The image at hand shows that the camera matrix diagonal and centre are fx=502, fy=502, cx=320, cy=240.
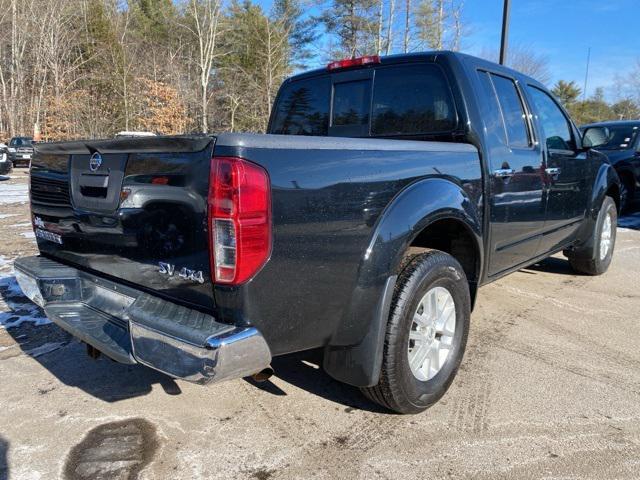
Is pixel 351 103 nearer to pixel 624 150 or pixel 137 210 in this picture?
pixel 137 210

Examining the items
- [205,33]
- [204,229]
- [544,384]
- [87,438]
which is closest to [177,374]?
[204,229]

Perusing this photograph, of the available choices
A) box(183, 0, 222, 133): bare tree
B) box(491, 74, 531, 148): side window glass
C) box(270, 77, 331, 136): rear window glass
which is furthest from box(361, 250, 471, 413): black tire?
box(183, 0, 222, 133): bare tree

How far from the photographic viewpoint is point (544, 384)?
3.10m

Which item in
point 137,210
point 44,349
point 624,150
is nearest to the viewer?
point 137,210

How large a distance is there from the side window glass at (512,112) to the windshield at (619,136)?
274 inches

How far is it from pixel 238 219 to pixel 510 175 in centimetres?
227

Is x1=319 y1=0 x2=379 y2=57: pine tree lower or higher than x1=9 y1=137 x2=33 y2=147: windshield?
higher

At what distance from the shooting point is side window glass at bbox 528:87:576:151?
13.5ft

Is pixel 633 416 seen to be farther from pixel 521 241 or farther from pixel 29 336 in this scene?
pixel 29 336

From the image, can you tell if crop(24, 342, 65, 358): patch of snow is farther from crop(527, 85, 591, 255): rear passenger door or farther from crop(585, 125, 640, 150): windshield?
crop(585, 125, 640, 150): windshield

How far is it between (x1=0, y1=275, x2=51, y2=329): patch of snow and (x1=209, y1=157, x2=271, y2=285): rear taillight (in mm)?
2882

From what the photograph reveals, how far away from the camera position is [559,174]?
163 inches

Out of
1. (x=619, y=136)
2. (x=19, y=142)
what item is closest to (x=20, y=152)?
(x=19, y=142)

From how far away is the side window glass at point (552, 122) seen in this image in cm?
412
